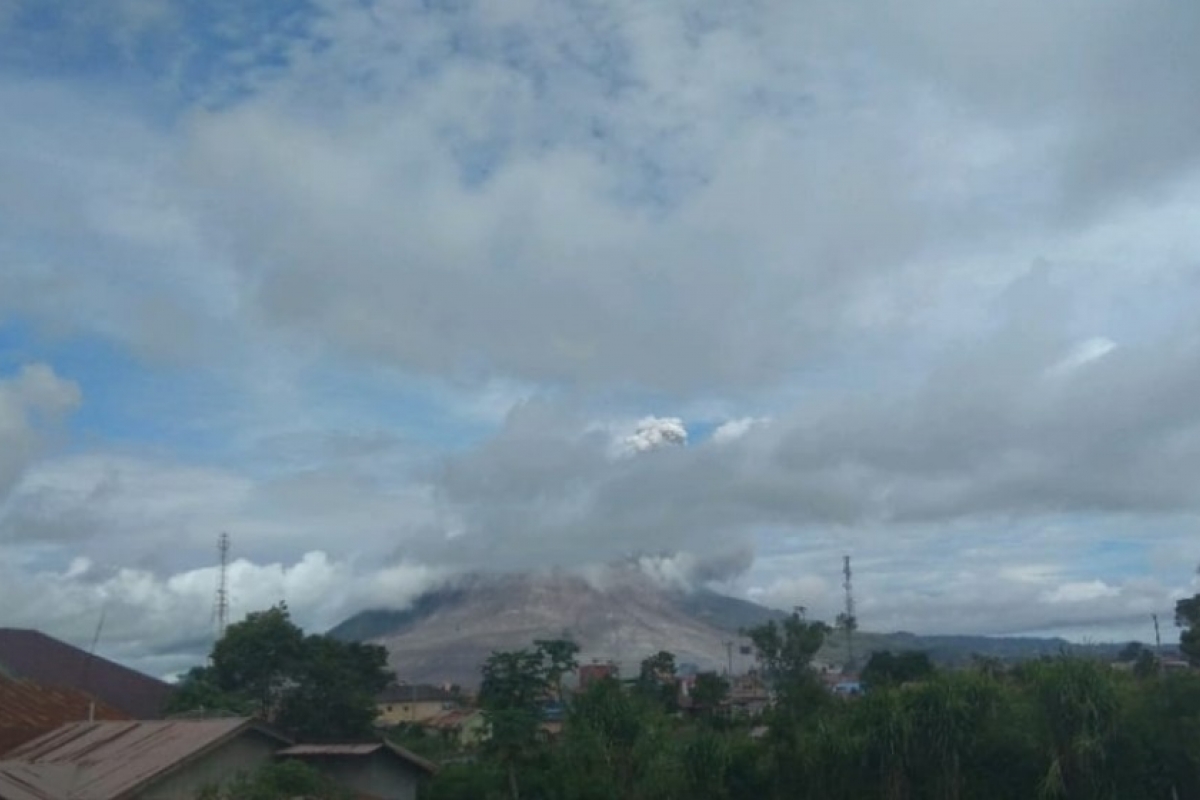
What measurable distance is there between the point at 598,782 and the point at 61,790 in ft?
47.5

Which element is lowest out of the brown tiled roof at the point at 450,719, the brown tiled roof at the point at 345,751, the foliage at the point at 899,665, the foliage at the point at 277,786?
the foliage at the point at 277,786

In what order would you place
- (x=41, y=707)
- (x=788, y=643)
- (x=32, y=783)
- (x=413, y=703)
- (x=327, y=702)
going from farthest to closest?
(x=413, y=703) → (x=788, y=643) → (x=327, y=702) → (x=41, y=707) → (x=32, y=783)

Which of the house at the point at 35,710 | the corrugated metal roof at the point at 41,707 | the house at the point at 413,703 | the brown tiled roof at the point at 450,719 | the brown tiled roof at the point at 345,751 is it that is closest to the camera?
the brown tiled roof at the point at 345,751

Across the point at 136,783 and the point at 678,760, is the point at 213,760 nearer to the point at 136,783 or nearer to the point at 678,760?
the point at 136,783

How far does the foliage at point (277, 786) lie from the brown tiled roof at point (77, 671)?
31996 mm

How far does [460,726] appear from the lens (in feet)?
226

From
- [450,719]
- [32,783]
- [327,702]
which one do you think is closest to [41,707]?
[327,702]

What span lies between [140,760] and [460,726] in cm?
3843

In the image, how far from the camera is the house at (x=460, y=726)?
44.3 m

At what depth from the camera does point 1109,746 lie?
31.9 metres

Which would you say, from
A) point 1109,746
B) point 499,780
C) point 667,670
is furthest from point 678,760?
point 667,670

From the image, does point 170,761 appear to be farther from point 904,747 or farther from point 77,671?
point 77,671

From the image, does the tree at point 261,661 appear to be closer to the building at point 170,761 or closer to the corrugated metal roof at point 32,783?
the building at point 170,761

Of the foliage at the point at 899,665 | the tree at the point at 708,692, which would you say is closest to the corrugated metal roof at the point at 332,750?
the foliage at the point at 899,665
